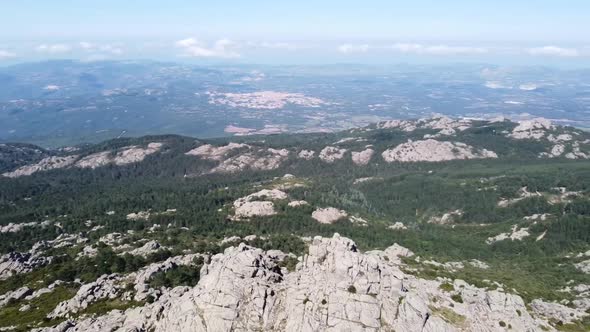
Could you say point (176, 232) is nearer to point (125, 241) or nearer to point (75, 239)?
point (125, 241)

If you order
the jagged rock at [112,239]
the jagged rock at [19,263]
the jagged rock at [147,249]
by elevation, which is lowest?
the jagged rock at [112,239]

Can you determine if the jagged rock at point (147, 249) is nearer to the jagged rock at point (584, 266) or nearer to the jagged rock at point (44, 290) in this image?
the jagged rock at point (44, 290)

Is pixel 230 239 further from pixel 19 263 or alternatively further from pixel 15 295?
pixel 19 263

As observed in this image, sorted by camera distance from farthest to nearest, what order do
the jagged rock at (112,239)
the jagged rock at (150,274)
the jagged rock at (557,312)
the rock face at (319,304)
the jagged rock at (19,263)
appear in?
1. the jagged rock at (112,239)
2. the jagged rock at (19,263)
3. the jagged rock at (150,274)
4. the jagged rock at (557,312)
5. the rock face at (319,304)

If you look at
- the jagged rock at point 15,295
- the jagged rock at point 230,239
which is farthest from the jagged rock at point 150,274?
the jagged rock at point 15,295

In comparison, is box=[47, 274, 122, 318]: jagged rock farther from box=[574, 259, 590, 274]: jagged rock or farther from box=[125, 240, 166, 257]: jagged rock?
box=[574, 259, 590, 274]: jagged rock

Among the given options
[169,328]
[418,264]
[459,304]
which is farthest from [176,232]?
[459,304]

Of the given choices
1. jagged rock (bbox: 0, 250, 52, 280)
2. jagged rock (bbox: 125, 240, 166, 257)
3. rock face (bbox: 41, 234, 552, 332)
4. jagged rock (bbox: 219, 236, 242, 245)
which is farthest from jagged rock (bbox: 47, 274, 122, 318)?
jagged rock (bbox: 219, 236, 242, 245)
